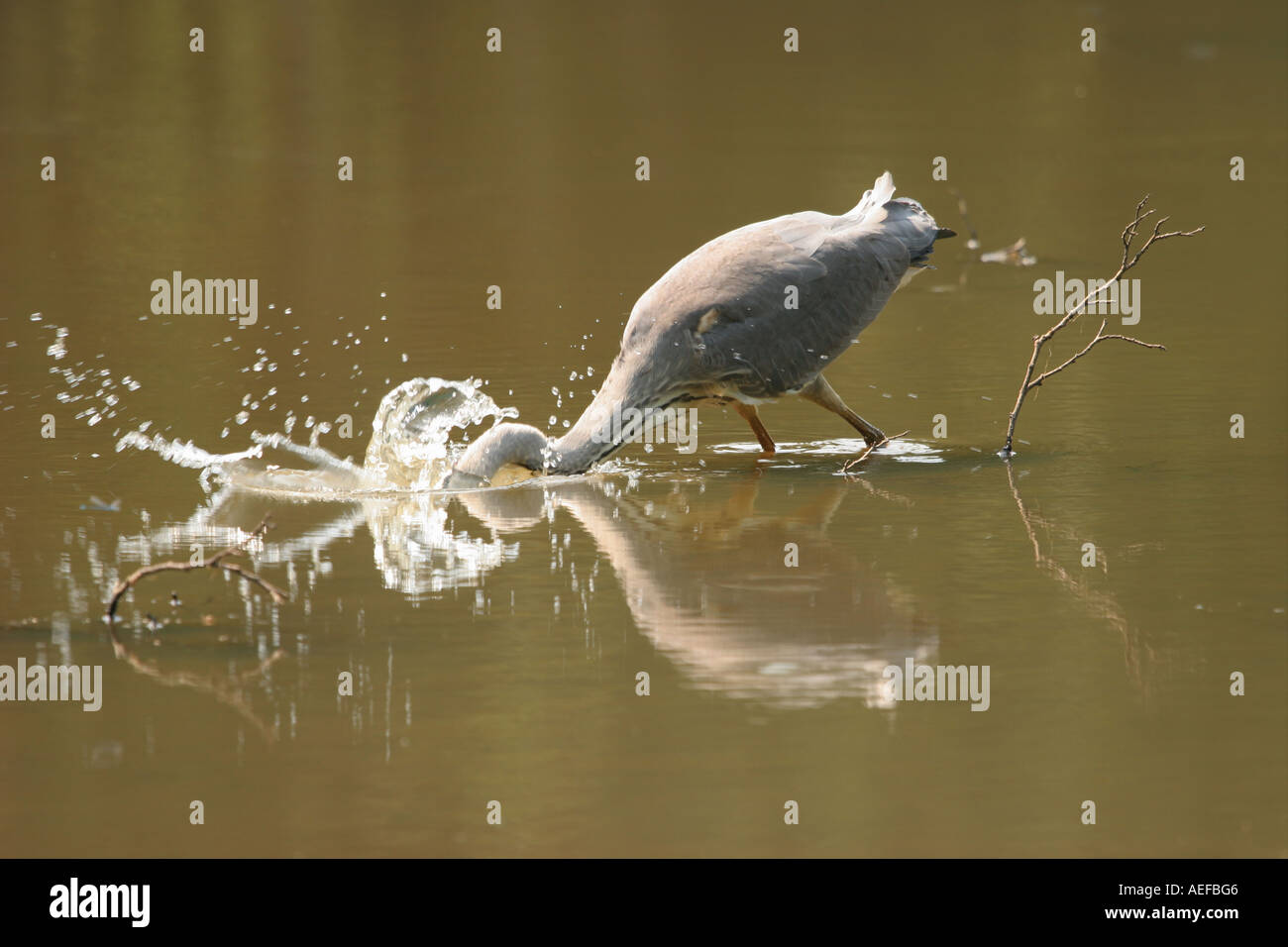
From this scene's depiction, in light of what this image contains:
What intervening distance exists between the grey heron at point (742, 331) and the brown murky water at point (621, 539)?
0.34 metres

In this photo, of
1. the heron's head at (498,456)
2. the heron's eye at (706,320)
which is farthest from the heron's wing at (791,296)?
the heron's head at (498,456)

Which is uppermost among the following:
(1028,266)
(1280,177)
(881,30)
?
(881,30)

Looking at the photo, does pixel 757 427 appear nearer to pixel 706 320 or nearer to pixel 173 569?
pixel 706 320

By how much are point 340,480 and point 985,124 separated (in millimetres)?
19367

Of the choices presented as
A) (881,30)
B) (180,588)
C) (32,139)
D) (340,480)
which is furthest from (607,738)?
(881,30)

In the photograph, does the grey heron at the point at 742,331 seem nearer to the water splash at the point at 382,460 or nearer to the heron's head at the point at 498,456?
the heron's head at the point at 498,456

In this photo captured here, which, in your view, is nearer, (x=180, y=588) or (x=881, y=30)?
(x=180, y=588)

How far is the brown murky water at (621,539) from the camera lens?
6.70 metres

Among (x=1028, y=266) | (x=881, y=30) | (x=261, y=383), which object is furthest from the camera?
(x=881, y=30)

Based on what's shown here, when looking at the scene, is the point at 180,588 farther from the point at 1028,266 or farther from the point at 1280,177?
the point at 1280,177

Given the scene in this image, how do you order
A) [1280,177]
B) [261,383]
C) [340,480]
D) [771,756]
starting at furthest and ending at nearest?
[1280,177], [261,383], [340,480], [771,756]

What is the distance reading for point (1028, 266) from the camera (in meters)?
19.2

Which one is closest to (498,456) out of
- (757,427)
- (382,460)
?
(382,460)

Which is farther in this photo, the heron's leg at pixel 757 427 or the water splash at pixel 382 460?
the heron's leg at pixel 757 427
